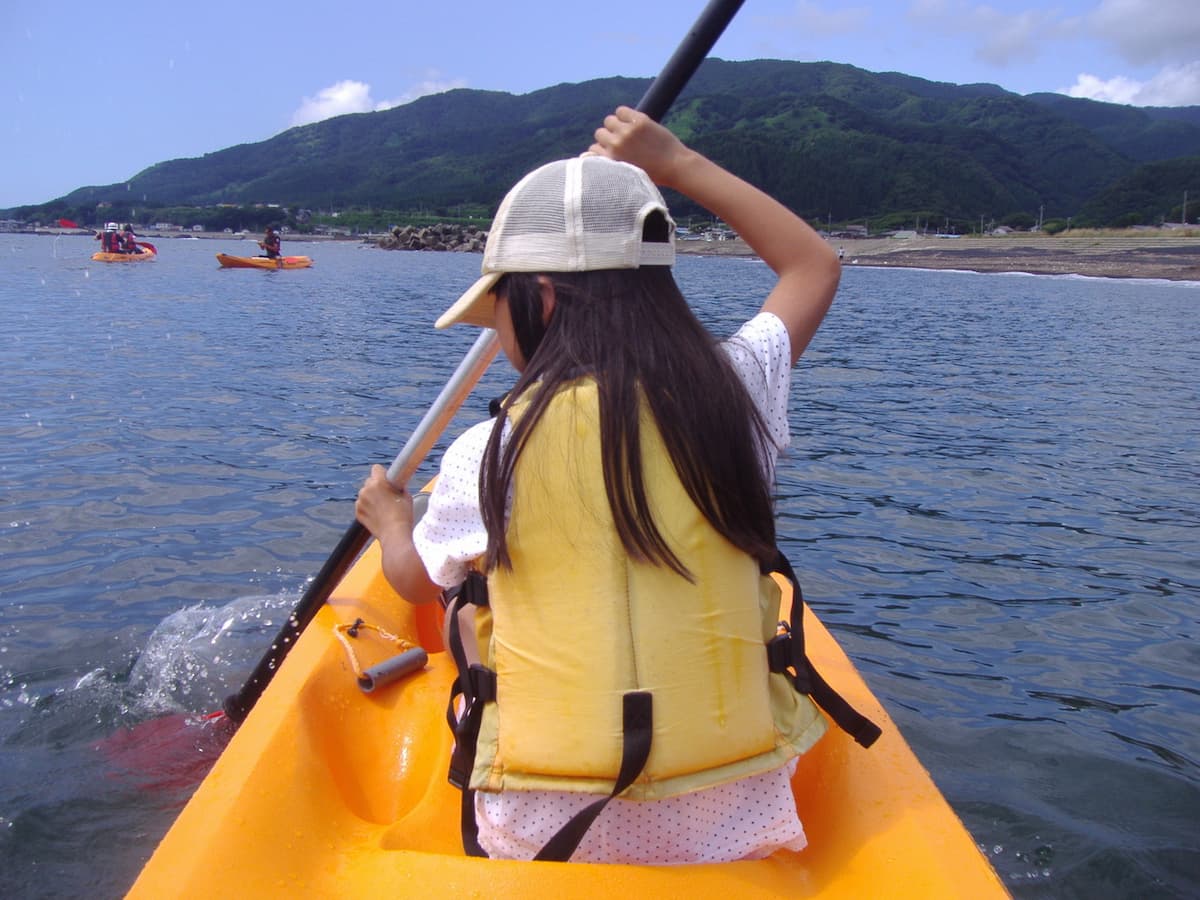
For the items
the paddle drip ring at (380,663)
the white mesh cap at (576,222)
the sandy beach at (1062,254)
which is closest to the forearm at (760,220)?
the white mesh cap at (576,222)

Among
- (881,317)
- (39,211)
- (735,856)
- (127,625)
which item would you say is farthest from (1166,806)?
(39,211)

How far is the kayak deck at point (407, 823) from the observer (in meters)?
1.88

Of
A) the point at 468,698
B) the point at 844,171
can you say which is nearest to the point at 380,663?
the point at 468,698

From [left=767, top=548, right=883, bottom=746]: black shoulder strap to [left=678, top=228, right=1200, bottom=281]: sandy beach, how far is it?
1890 inches

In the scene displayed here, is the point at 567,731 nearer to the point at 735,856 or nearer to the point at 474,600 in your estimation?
the point at 474,600

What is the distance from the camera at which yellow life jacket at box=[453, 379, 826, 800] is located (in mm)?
1717

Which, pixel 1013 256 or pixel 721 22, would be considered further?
pixel 1013 256

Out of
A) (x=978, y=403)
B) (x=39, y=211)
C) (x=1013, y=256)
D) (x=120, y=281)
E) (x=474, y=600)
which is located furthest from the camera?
(x=39, y=211)

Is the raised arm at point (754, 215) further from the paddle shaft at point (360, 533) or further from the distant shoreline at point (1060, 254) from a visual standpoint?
the distant shoreline at point (1060, 254)

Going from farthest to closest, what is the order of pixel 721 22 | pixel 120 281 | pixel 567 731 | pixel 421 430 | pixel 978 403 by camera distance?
pixel 120 281 → pixel 978 403 → pixel 421 430 → pixel 721 22 → pixel 567 731

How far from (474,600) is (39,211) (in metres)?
172

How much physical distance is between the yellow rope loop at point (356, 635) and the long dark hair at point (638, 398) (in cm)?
149

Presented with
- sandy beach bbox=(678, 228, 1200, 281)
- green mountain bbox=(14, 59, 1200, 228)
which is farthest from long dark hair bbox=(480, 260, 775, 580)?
green mountain bbox=(14, 59, 1200, 228)

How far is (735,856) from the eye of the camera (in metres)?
1.93
